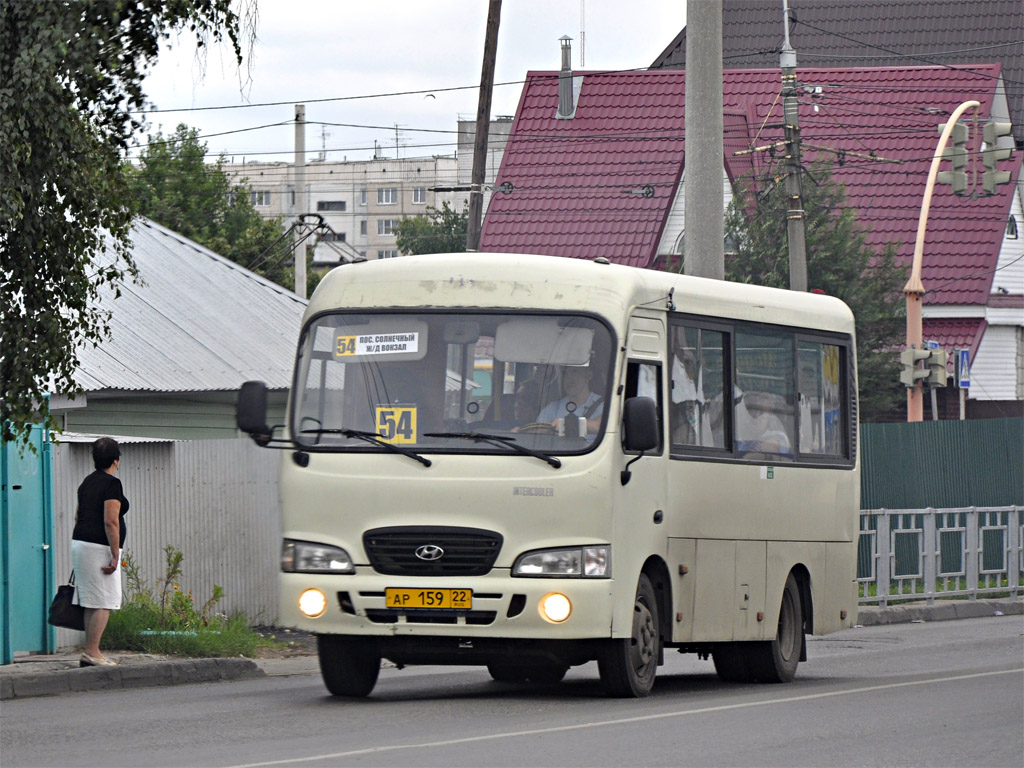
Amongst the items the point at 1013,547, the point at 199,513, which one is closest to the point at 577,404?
the point at 199,513

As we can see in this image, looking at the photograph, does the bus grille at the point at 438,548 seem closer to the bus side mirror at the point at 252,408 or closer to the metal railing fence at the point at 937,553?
the bus side mirror at the point at 252,408

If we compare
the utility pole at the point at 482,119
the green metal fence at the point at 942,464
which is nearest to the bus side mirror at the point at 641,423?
the green metal fence at the point at 942,464

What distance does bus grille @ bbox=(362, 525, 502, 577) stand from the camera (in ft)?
36.7

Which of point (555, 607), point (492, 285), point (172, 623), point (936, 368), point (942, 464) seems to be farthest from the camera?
point (936, 368)

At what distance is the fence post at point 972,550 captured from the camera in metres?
24.1

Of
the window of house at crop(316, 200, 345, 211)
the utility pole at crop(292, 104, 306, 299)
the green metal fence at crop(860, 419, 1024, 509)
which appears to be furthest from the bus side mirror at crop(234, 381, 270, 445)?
the window of house at crop(316, 200, 345, 211)

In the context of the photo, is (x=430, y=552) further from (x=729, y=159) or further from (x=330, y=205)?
(x=330, y=205)

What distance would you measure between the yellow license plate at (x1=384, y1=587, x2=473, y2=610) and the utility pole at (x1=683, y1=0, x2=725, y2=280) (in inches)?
290

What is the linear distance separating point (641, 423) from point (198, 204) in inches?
1971

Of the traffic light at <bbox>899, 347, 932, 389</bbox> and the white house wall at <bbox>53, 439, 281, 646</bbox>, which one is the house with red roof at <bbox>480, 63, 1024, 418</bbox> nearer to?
the traffic light at <bbox>899, 347, 932, 389</bbox>

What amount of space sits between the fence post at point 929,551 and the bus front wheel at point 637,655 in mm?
12174

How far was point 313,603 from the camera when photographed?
11.4 m

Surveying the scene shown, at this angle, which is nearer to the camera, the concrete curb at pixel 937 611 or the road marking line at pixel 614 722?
the road marking line at pixel 614 722

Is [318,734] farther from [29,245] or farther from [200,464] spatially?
[200,464]
